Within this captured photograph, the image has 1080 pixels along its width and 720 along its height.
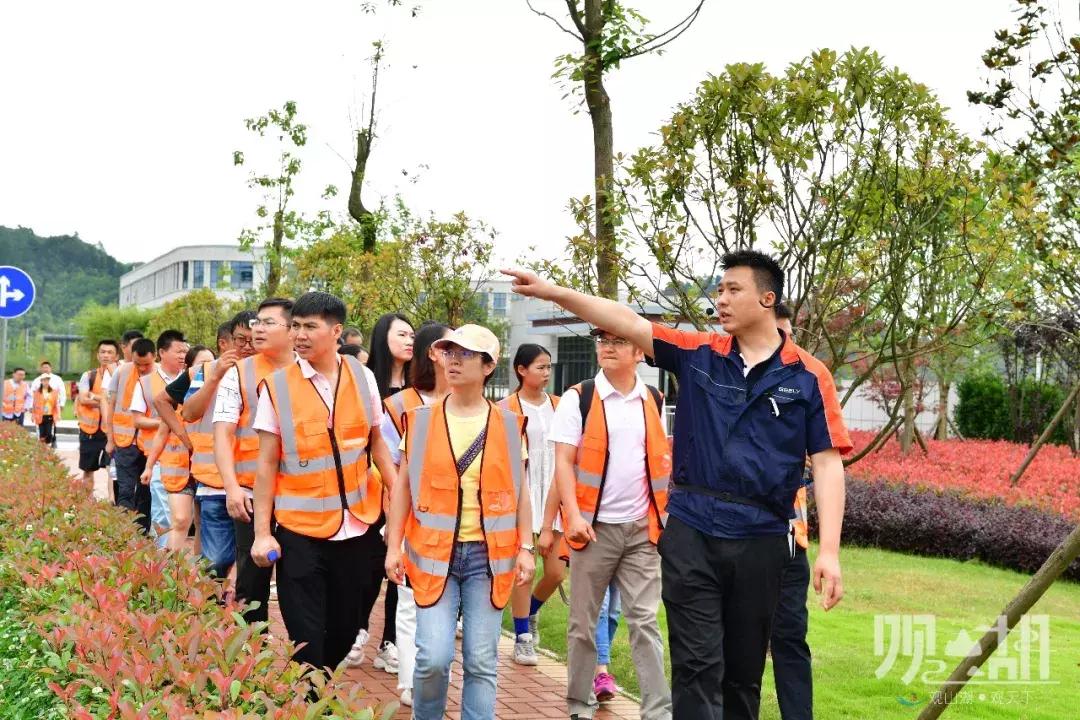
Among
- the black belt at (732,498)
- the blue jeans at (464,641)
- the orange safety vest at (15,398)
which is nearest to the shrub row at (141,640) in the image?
the blue jeans at (464,641)

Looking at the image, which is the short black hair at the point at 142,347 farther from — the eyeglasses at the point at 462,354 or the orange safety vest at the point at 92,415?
the eyeglasses at the point at 462,354

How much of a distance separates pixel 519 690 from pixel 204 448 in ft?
8.23

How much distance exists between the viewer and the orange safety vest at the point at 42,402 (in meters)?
22.8

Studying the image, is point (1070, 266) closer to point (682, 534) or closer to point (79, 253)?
point (682, 534)

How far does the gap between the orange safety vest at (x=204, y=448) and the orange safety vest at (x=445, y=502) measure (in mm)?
2556

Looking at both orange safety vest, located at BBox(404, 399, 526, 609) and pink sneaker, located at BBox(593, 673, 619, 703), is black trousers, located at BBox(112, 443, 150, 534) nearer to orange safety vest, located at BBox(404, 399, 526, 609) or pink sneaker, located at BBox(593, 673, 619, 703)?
pink sneaker, located at BBox(593, 673, 619, 703)

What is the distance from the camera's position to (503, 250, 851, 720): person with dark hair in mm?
4387

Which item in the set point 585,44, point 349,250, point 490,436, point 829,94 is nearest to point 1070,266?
point 585,44

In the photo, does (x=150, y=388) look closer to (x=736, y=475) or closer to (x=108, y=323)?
(x=736, y=475)

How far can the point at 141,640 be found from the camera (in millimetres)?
3848

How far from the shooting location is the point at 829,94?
6797 millimetres

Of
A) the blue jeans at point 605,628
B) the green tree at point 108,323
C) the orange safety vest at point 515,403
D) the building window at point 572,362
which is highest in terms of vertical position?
the green tree at point 108,323

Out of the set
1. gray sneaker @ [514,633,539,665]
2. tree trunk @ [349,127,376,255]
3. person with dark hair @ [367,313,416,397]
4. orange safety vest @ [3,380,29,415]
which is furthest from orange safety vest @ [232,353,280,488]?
orange safety vest @ [3,380,29,415]

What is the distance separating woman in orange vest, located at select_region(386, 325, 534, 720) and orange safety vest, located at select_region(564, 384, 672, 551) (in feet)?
2.50
